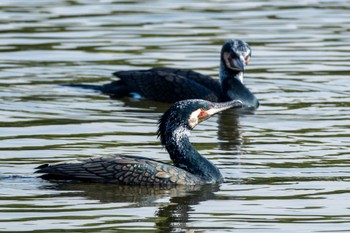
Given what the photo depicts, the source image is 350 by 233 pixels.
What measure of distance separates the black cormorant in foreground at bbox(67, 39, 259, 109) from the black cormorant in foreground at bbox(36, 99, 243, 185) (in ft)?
17.8

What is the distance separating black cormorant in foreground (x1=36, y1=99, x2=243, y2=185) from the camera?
12.7m

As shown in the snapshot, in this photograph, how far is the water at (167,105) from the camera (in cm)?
1167

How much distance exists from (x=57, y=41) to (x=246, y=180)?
10183 mm

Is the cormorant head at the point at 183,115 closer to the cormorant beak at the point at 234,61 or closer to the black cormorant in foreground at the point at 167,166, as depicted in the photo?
the black cormorant in foreground at the point at 167,166

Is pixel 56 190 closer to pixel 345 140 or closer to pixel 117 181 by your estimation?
pixel 117 181

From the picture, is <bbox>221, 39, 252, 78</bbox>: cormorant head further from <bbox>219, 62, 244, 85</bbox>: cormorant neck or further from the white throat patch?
the white throat patch

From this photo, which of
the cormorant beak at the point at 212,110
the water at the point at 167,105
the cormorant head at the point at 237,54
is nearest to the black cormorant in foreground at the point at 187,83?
the cormorant head at the point at 237,54

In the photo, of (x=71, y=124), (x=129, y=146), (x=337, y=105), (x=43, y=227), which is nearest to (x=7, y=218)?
(x=43, y=227)

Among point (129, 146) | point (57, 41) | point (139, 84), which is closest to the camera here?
point (129, 146)

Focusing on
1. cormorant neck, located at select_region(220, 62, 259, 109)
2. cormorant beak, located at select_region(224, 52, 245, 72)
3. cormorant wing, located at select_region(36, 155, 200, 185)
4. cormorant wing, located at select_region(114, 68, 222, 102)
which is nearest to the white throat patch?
cormorant wing, located at select_region(36, 155, 200, 185)

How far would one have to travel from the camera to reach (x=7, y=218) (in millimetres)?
11312

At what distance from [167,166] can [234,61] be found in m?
6.21

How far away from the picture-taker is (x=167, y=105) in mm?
18781

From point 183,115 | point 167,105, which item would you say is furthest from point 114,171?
point 167,105
